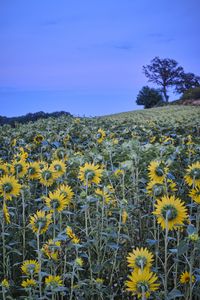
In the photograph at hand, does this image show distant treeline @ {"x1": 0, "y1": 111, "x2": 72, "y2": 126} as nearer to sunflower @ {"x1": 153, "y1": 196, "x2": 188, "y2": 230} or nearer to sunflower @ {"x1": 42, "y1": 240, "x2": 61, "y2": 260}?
sunflower @ {"x1": 42, "y1": 240, "x2": 61, "y2": 260}

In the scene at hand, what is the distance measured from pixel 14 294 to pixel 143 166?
77.4 inches

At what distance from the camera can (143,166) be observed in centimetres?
396

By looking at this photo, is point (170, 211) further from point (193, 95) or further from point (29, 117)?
point (193, 95)

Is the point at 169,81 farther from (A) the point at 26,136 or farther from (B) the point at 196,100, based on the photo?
(A) the point at 26,136

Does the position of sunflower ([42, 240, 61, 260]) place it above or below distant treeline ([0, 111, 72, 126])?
below

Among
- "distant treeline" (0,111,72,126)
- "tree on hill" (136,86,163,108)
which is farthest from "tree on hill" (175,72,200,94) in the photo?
"distant treeline" (0,111,72,126)

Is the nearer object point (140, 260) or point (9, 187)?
point (140, 260)

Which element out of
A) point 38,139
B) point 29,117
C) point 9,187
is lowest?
point 9,187

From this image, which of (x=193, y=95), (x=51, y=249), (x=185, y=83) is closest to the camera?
(x=51, y=249)

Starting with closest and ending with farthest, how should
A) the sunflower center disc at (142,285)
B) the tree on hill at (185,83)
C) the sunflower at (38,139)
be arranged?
the sunflower center disc at (142,285) → the sunflower at (38,139) → the tree on hill at (185,83)

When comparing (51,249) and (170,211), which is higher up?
(170,211)

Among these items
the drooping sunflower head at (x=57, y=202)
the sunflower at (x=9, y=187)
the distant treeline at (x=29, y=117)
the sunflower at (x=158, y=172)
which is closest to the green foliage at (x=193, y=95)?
the distant treeline at (x=29, y=117)

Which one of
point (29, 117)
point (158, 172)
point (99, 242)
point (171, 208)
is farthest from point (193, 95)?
point (171, 208)

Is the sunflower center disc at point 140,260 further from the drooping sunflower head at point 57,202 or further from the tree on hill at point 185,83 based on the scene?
the tree on hill at point 185,83
